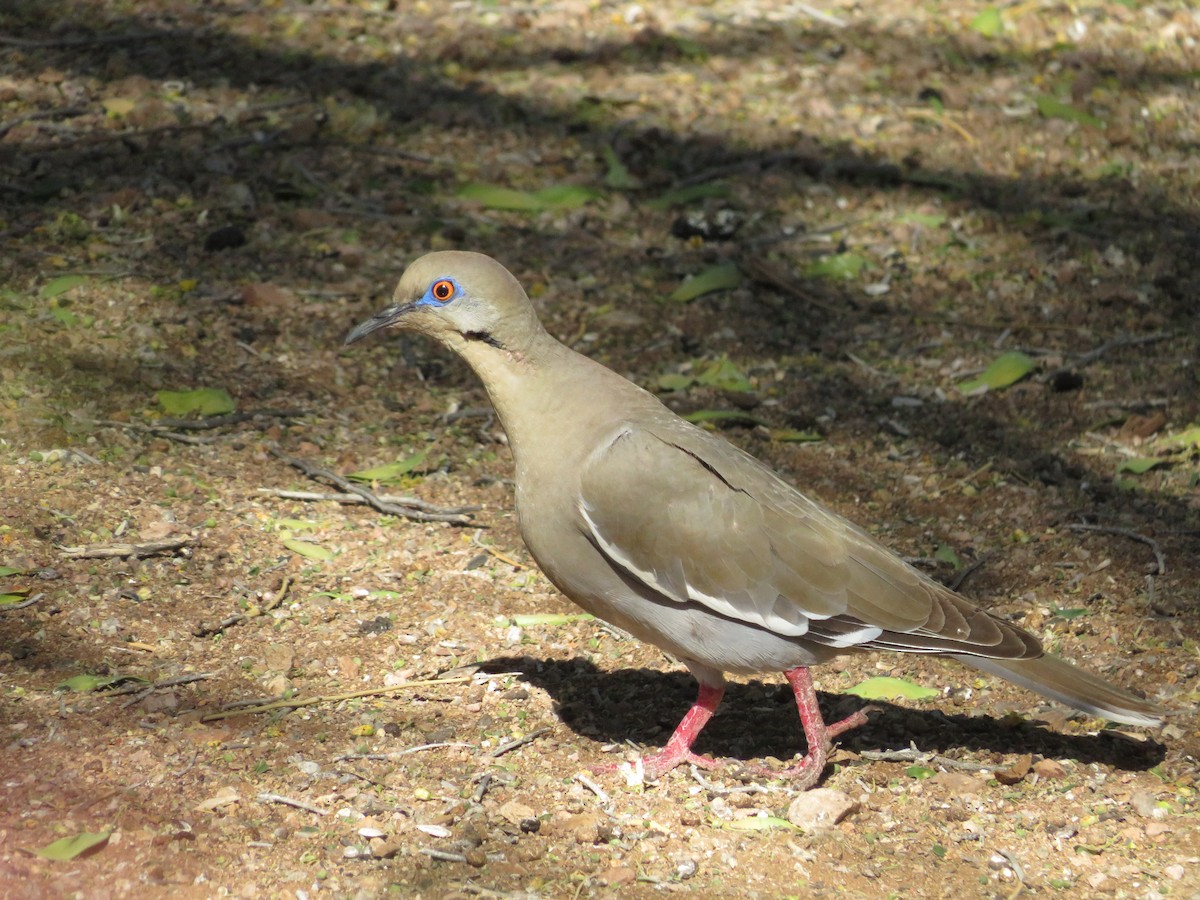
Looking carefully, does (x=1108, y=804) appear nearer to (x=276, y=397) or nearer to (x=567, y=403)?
(x=567, y=403)

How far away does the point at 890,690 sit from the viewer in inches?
189

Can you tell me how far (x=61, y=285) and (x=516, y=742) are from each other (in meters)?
3.41

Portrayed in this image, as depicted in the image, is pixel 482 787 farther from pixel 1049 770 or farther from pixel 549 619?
pixel 1049 770

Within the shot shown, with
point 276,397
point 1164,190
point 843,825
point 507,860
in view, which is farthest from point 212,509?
point 1164,190

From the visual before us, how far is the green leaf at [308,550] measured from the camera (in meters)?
5.36

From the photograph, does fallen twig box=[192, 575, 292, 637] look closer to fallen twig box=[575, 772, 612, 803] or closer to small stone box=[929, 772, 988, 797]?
fallen twig box=[575, 772, 612, 803]

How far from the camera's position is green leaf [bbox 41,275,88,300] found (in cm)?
638

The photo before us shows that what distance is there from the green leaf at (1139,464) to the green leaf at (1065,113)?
3379 millimetres

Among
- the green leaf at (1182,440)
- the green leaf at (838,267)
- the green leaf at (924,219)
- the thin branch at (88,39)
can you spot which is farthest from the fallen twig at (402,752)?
the thin branch at (88,39)

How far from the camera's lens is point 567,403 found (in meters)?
4.41

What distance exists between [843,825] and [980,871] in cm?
40

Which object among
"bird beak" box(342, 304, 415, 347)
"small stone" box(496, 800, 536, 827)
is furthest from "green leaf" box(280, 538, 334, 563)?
"small stone" box(496, 800, 536, 827)

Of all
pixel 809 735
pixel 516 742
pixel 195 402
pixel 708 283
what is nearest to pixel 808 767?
pixel 809 735

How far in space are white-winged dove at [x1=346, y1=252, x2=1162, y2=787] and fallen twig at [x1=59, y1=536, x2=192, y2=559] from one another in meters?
1.36
